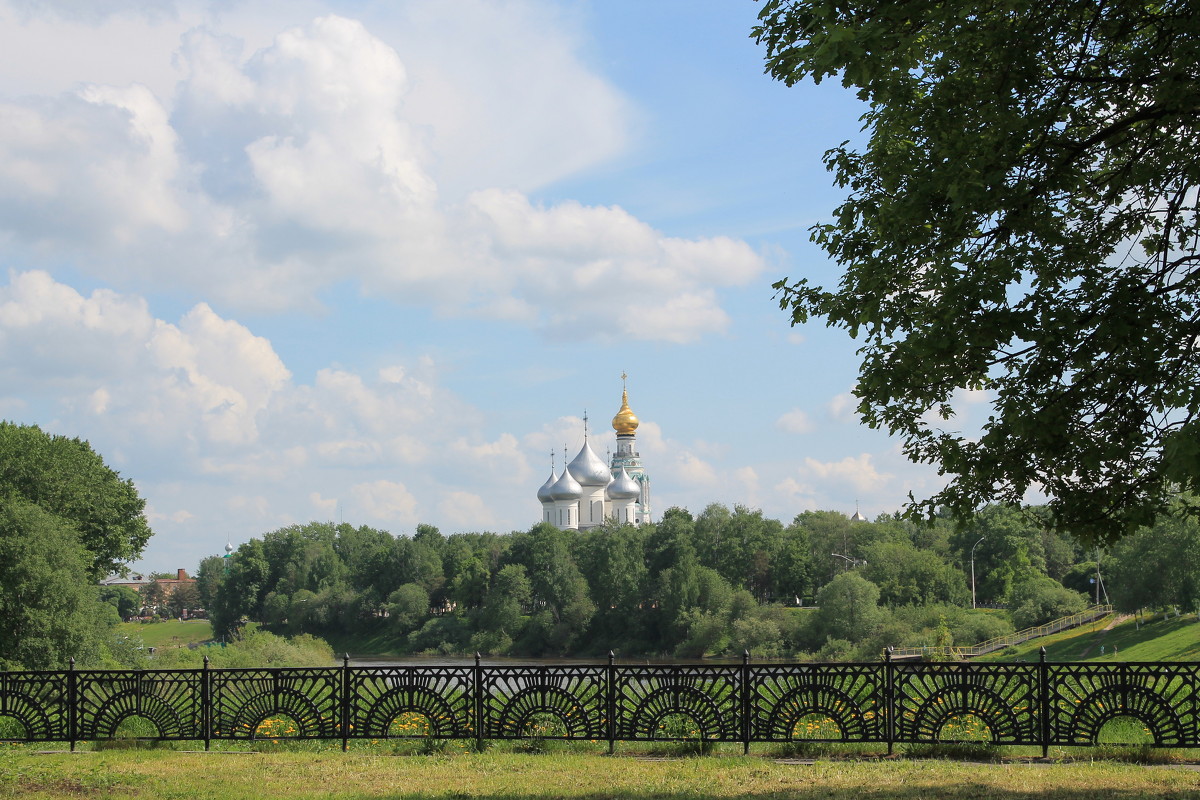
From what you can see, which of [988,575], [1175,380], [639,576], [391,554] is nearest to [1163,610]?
[988,575]

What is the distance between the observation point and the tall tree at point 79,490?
36562 mm

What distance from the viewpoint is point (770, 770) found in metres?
10.2

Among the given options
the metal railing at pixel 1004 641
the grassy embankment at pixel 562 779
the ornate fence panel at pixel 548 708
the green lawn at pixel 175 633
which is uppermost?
the ornate fence panel at pixel 548 708

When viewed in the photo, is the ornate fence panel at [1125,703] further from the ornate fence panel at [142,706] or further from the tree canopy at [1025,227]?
the ornate fence panel at [142,706]

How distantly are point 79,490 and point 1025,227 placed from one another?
36.4 m

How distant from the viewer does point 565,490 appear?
105m

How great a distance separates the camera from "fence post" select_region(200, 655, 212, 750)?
12461 mm

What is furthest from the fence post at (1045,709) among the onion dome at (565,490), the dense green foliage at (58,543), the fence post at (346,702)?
the onion dome at (565,490)

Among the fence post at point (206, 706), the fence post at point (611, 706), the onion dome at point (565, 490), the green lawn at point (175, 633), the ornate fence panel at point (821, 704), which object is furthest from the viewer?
the onion dome at point (565, 490)

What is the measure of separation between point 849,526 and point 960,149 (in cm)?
7038

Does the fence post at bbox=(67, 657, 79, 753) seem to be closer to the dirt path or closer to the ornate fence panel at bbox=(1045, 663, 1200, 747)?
the ornate fence panel at bbox=(1045, 663, 1200, 747)

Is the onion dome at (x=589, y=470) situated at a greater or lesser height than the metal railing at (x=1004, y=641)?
greater

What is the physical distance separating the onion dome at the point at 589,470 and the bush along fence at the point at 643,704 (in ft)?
307

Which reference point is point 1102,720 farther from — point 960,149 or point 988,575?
point 988,575
